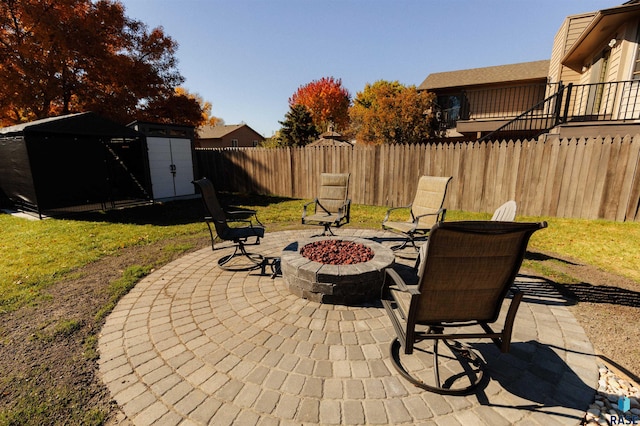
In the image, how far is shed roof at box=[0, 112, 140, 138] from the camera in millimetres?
7617

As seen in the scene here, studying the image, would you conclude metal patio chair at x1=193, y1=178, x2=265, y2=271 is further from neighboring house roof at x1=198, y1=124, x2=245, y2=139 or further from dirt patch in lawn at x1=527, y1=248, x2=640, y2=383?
neighboring house roof at x1=198, y1=124, x2=245, y2=139

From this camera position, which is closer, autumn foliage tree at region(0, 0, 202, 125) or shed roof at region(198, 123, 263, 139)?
autumn foliage tree at region(0, 0, 202, 125)

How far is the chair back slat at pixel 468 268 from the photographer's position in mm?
1763

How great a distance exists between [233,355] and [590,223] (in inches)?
335

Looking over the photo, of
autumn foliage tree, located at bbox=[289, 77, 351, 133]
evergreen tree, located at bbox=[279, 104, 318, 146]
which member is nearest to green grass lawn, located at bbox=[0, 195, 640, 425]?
evergreen tree, located at bbox=[279, 104, 318, 146]

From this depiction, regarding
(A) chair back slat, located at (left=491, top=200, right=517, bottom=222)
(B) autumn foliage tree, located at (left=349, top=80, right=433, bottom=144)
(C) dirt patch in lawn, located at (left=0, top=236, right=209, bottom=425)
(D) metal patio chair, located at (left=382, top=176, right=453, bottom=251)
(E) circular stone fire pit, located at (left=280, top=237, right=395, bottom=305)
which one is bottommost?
(C) dirt patch in lawn, located at (left=0, top=236, right=209, bottom=425)

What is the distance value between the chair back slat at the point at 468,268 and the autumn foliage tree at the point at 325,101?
1741 inches

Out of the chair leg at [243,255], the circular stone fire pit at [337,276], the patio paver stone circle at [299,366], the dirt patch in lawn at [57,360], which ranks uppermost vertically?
the circular stone fire pit at [337,276]

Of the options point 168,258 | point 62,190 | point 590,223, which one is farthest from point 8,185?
point 590,223

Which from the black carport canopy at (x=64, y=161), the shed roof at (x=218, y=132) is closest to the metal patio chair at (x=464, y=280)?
the black carport canopy at (x=64, y=161)

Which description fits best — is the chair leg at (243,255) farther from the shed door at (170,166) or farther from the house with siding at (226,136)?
the house with siding at (226,136)

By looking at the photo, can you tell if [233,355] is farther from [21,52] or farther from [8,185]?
[21,52]

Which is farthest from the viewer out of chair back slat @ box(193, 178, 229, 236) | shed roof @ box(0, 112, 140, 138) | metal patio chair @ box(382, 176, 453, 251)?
shed roof @ box(0, 112, 140, 138)

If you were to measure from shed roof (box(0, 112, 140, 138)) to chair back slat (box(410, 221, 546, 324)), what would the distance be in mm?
10026
